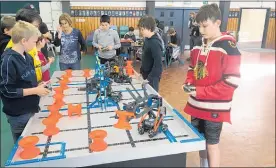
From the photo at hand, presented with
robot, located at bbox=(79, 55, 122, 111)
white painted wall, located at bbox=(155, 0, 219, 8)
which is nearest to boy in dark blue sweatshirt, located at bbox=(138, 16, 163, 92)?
robot, located at bbox=(79, 55, 122, 111)

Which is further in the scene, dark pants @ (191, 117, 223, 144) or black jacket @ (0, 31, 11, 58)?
black jacket @ (0, 31, 11, 58)

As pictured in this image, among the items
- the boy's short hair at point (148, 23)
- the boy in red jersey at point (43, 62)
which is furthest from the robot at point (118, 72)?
the boy in red jersey at point (43, 62)

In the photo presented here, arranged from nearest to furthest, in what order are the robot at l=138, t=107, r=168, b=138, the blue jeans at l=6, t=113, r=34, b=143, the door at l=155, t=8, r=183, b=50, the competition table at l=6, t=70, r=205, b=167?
the competition table at l=6, t=70, r=205, b=167, the robot at l=138, t=107, r=168, b=138, the blue jeans at l=6, t=113, r=34, b=143, the door at l=155, t=8, r=183, b=50

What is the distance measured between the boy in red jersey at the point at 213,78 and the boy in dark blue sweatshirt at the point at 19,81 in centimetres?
100

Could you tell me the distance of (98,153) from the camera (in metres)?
1.19

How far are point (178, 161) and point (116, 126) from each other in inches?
16.0

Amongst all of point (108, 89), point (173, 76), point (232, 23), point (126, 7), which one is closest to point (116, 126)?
point (108, 89)

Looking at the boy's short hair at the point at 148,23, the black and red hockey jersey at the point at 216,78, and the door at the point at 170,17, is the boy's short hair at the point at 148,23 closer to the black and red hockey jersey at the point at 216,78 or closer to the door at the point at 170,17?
the black and red hockey jersey at the point at 216,78

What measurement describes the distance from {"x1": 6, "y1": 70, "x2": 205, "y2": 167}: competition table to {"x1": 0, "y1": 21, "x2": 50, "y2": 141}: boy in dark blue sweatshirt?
10 centimetres

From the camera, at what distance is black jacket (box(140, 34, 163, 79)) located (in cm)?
235

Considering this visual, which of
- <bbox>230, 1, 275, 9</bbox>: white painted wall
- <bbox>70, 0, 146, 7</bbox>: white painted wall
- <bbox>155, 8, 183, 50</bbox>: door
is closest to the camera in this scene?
<bbox>70, 0, 146, 7</bbox>: white painted wall

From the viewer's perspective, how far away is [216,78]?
4.91 feet

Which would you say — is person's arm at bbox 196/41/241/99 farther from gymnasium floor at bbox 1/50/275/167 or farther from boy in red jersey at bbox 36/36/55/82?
boy in red jersey at bbox 36/36/55/82

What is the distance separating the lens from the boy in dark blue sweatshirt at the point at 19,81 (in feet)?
4.94
